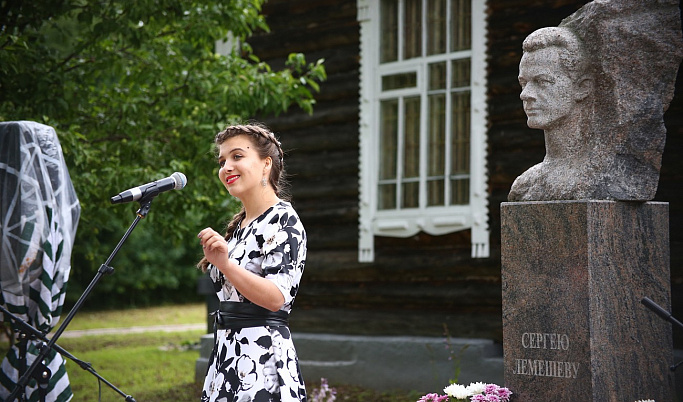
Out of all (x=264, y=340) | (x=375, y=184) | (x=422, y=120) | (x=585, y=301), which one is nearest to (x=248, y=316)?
(x=264, y=340)

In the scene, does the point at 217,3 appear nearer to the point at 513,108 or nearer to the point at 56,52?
the point at 56,52

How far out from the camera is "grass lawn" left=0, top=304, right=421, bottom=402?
28.5 ft

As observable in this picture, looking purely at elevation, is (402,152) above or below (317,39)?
below

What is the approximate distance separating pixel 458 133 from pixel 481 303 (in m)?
1.56

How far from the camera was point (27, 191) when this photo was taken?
548cm

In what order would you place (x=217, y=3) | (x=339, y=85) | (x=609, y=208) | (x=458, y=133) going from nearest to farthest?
(x=609, y=208) → (x=217, y=3) → (x=458, y=133) → (x=339, y=85)

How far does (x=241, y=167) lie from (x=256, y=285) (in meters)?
0.57

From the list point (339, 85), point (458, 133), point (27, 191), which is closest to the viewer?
point (27, 191)

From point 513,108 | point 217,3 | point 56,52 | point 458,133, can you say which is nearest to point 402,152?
point 458,133

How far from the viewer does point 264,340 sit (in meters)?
3.56

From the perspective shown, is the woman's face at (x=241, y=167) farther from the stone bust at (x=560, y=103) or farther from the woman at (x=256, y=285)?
the stone bust at (x=560, y=103)

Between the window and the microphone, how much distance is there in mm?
4380

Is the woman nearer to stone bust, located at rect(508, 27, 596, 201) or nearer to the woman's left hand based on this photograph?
the woman's left hand

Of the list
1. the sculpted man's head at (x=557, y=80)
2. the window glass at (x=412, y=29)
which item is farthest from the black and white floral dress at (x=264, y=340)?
the window glass at (x=412, y=29)
